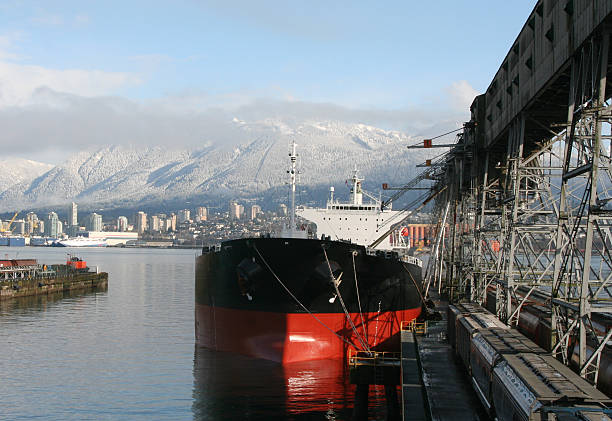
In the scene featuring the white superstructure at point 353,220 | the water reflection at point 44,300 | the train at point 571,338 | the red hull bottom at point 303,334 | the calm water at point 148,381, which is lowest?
the water reflection at point 44,300

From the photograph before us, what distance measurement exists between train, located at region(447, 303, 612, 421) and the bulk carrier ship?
319 inches

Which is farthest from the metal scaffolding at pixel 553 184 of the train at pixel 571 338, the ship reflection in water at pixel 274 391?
the ship reflection in water at pixel 274 391

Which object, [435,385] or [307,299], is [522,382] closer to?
[435,385]

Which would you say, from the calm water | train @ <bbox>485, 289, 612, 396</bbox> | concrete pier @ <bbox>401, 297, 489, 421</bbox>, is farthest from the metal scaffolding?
the calm water

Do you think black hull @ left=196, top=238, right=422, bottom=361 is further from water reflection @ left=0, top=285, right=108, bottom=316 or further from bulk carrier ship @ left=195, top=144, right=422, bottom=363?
water reflection @ left=0, top=285, right=108, bottom=316

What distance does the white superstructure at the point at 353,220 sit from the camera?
132 ft

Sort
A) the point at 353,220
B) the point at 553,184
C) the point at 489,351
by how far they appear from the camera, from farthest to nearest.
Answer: the point at 353,220, the point at 553,184, the point at 489,351

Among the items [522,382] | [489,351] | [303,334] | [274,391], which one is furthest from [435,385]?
[303,334]

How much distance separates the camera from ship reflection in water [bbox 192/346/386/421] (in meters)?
20.3

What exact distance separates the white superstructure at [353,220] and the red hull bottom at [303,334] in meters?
12.8

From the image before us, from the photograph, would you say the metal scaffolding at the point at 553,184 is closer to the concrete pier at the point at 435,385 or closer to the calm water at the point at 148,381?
the concrete pier at the point at 435,385

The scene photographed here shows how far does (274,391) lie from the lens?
22172 mm

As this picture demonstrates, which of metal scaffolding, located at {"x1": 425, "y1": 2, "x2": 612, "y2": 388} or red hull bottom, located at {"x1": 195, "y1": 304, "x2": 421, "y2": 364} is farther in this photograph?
red hull bottom, located at {"x1": 195, "y1": 304, "x2": 421, "y2": 364}

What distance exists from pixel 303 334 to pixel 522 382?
15.6 meters
